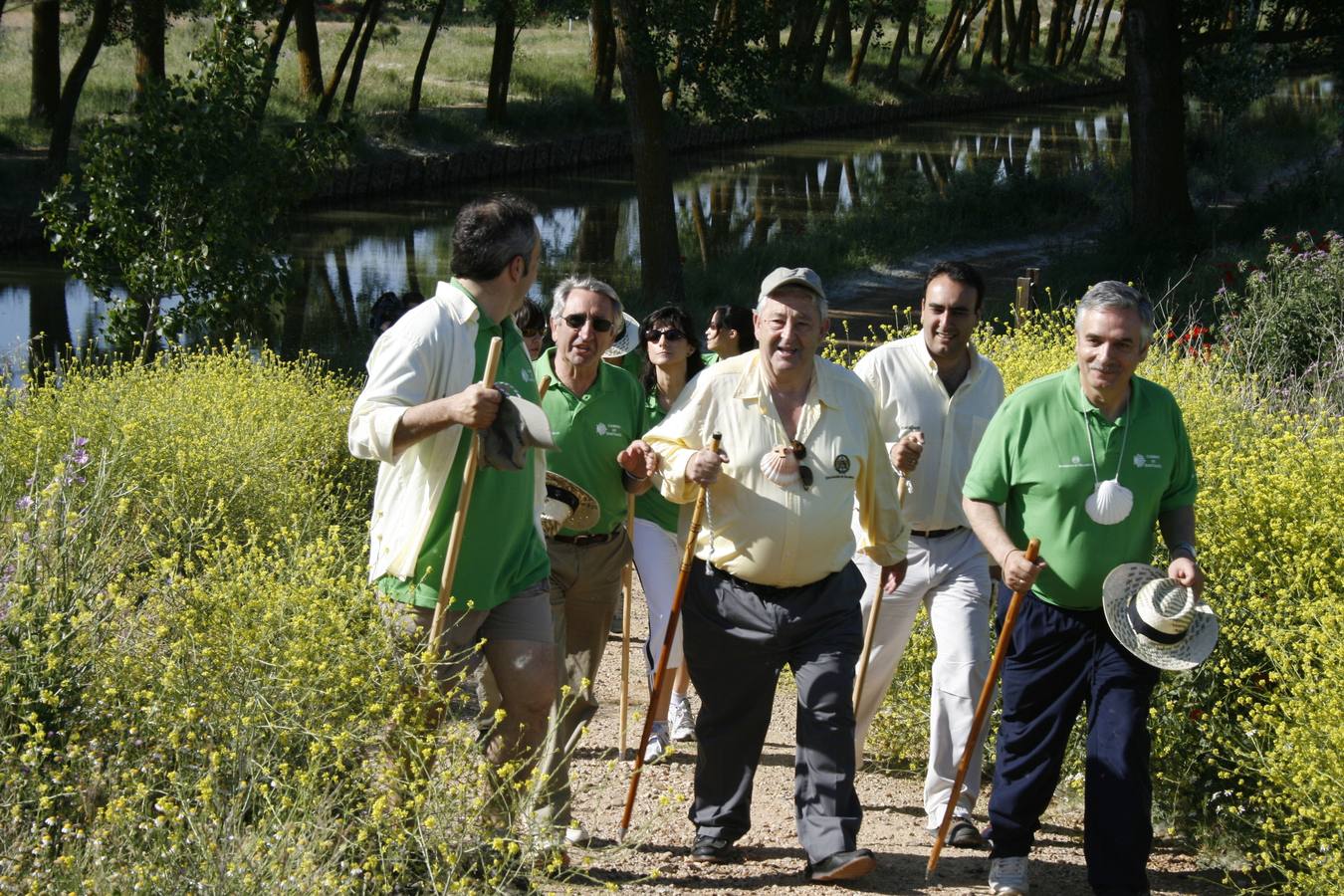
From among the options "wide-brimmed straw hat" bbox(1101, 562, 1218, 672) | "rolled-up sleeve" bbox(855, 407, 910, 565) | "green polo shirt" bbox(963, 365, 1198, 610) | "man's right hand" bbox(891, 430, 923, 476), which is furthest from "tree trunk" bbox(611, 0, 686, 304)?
"wide-brimmed straw hat" bbox(1101, 562, 1218, 672)

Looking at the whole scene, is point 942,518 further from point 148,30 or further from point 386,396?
point 148,30

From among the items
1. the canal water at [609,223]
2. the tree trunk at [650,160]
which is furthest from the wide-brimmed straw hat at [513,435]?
the tree trunk at [650,160]

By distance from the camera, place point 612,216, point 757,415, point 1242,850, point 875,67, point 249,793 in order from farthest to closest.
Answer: point 875,67, point 612,216, point 1242,850, point 757,415, point 249,793

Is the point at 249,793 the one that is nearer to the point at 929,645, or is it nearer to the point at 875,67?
the point at 929,645

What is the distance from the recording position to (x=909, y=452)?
591 centimetres

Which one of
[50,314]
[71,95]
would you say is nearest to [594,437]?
[50,314]

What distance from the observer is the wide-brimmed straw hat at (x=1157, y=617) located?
16.1 feet

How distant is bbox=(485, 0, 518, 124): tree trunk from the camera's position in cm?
3981

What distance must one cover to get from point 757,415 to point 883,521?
62cm

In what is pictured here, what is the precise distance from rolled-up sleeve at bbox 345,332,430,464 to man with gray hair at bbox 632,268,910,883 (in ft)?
3.21

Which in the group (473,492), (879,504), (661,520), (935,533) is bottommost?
(661,520)

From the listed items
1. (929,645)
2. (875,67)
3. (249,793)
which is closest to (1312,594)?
(929,645)

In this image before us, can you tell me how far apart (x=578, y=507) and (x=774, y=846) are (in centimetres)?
139

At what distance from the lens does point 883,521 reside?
565 centimetres
